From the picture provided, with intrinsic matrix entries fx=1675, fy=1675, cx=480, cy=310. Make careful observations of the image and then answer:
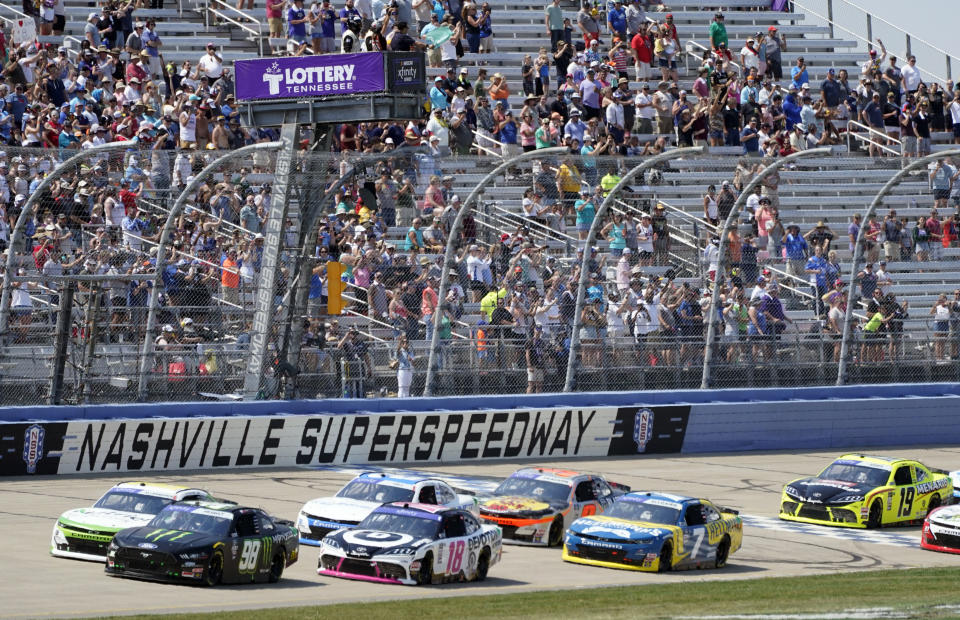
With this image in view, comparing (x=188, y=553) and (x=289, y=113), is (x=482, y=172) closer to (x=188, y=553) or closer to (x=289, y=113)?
(x=289, y=113)

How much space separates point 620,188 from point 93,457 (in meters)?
9.32

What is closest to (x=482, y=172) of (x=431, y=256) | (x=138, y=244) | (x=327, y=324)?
(x=431, y=256)

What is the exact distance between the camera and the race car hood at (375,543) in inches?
732

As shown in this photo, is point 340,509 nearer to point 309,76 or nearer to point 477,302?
point 477,302

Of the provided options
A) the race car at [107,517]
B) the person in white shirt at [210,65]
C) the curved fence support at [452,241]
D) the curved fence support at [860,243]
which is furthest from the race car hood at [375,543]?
the person in white shirt at [210,65]

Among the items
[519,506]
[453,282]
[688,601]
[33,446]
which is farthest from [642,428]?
[688,601]

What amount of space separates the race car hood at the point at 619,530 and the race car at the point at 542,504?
111 cm

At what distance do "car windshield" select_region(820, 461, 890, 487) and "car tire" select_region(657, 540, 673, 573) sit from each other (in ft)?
16.6

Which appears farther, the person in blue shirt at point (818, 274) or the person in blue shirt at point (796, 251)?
the person in blue shirt at point (818, 274)

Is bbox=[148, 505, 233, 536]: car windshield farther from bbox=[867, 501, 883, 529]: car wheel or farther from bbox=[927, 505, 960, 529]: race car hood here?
bbox=[867, 501, 883, 529]: car wheel

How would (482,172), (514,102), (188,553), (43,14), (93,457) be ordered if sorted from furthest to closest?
(514,102), (43,14), (482,172), (93,457), (188,553)

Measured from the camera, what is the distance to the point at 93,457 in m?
24.7

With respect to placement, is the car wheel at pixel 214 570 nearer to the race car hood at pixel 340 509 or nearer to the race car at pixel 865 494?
the race car hood at pixel 340 509

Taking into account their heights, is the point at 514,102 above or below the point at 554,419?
above
